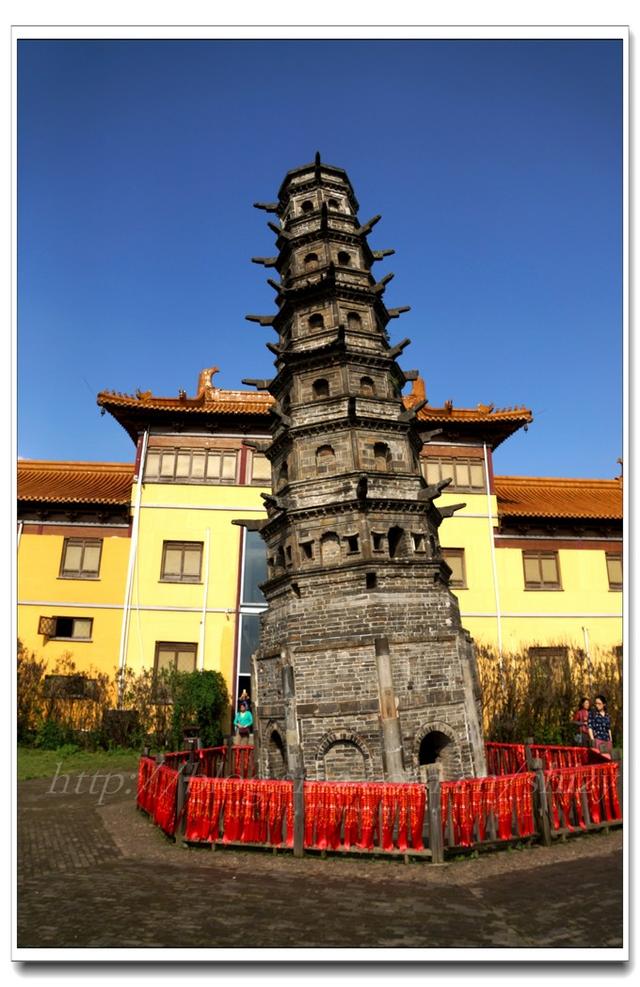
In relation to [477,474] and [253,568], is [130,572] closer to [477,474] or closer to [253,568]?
[253,568]

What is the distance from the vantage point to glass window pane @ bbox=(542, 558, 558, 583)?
78.9ft

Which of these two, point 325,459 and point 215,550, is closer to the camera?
point 325,459

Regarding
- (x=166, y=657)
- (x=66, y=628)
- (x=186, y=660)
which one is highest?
(x=66, y=628)

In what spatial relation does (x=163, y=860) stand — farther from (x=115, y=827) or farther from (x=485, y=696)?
(x=485, y=696)

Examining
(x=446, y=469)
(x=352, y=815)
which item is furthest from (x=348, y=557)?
(x=446, y=469)

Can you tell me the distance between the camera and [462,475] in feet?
82.8

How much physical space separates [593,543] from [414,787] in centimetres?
1914

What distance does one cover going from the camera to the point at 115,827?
430 inches

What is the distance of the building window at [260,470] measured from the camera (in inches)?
967

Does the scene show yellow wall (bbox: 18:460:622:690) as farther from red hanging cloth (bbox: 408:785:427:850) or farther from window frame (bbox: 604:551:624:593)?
red hanging cloth (bbox: 408:785:427:850)

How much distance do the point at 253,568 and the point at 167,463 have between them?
573 centimetres

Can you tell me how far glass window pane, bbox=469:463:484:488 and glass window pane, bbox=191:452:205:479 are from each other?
11444 mm
